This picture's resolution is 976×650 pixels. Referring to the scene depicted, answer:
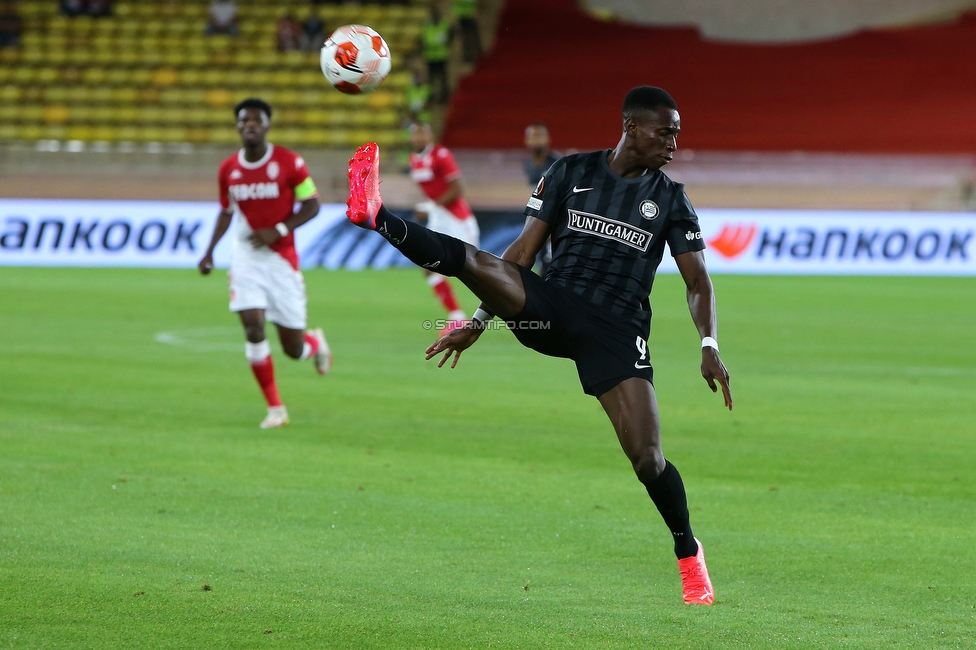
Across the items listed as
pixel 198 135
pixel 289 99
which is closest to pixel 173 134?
pixel 198 135

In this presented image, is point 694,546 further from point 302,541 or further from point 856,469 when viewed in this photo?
point 856,469

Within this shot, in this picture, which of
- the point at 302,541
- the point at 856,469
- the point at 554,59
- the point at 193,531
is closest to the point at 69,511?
the point at 193,531

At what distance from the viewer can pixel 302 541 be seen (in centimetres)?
655

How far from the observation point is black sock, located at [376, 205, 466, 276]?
5383 millimetres

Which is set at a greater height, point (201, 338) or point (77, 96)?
point (201, 338)

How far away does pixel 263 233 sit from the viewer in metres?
10.3

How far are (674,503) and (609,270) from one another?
3.41ft

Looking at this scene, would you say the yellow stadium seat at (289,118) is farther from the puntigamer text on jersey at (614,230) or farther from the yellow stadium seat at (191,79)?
the puntigamer text on jersey at (614,230)

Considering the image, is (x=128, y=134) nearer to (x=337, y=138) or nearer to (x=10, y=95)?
(x=10, y=95)

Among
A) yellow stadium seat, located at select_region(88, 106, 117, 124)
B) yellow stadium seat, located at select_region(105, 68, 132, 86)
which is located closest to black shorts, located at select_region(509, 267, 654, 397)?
yellow stadium seat, located at select_region(88, 106, 117, 124)

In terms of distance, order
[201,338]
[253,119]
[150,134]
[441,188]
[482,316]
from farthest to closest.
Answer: [150,134], [441,188], [201,338], [253,119], [482,316]

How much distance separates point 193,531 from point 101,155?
2318 cm

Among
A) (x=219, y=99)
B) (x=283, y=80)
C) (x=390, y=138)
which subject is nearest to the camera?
(x=390, y=138)

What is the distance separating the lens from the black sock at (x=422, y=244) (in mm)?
5383
